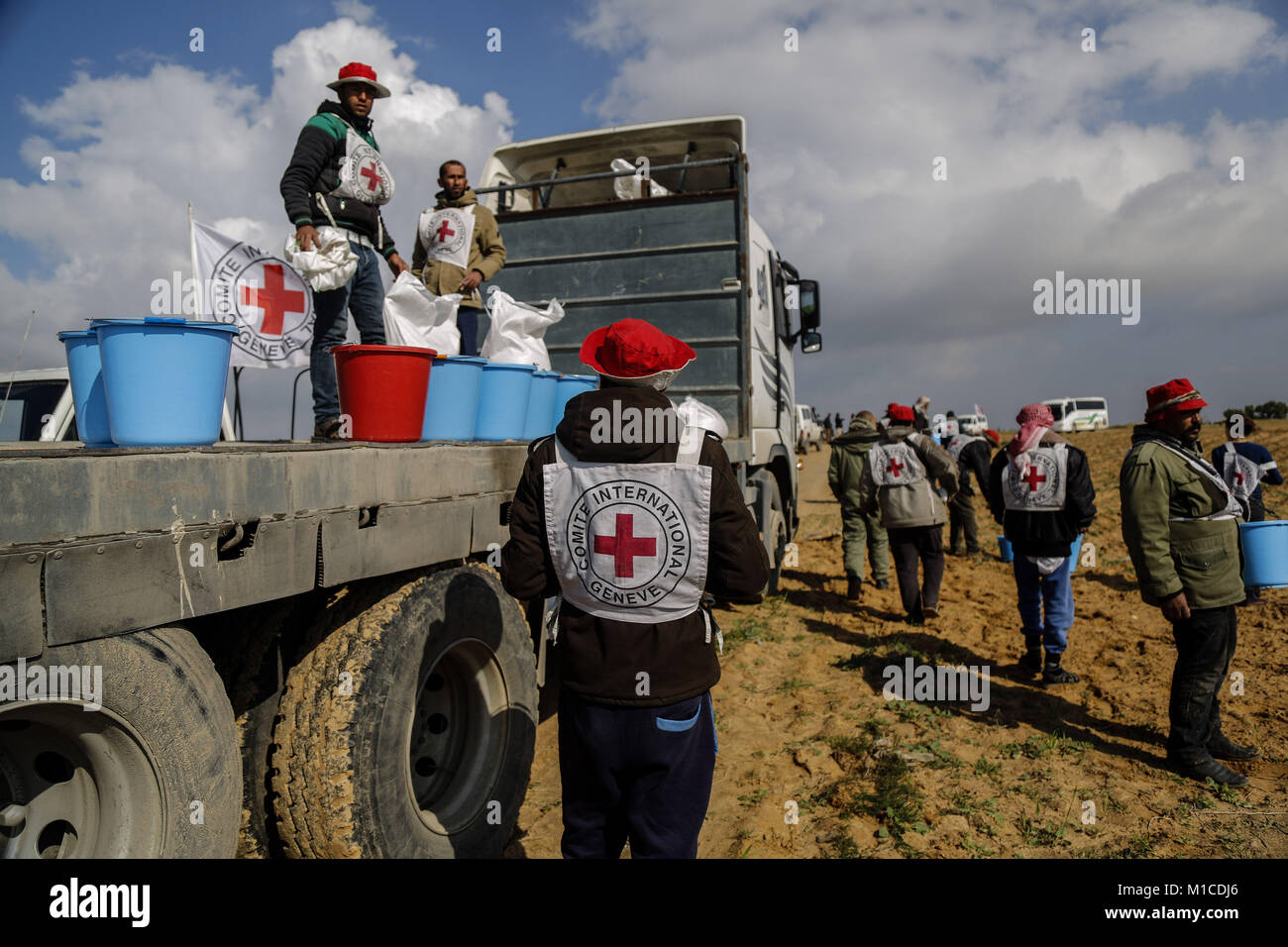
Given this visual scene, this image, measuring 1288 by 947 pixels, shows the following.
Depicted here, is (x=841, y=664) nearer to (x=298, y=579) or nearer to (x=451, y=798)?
(x=451, y=798)

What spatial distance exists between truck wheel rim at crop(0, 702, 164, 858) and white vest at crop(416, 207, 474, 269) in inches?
152

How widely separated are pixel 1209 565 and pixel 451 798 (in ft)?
12.3

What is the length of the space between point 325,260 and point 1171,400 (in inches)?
171

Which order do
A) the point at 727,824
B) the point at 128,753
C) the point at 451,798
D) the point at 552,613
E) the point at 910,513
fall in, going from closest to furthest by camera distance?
the point at 128,753 → the point at 552,613 → the point at 451,798 → the point at 727,824 → the point at 910,513

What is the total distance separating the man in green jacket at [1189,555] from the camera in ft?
12.3

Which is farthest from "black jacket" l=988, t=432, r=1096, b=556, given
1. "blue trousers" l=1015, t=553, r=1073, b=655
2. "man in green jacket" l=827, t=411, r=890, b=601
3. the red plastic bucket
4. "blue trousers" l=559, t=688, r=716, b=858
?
the red plastic bucket

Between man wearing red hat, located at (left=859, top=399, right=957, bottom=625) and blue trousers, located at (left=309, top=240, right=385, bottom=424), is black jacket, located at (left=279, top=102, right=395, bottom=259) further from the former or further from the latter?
man wearing red hat, located at (left=859, top=399, right=957, bottom=625)

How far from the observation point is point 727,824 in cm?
362

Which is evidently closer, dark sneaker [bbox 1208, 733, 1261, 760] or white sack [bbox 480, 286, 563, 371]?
white sack [bbox 480, 286, 563, 371]

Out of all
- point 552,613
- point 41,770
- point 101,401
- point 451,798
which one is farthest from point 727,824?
point 101,401

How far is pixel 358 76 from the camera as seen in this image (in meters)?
4.02

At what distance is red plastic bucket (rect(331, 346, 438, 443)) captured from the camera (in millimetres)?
2781

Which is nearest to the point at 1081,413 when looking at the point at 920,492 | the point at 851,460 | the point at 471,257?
the point at 851,460

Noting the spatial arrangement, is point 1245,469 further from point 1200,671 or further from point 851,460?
point 1200,671
